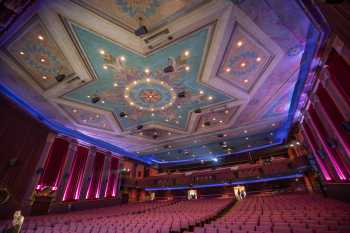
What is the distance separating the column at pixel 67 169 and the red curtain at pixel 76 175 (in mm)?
315

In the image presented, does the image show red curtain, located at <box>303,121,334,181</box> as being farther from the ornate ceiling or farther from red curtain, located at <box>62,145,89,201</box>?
red curtain, located at <box>62,145,89,201</box>

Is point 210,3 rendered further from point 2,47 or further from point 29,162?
point 29,162

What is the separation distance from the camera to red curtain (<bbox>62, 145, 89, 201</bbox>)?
11469 millimetres

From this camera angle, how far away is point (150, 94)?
8.55 metres

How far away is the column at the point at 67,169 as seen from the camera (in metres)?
10.8

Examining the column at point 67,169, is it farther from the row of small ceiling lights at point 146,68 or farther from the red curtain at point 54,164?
the row of small ceiling lights at point 146,68

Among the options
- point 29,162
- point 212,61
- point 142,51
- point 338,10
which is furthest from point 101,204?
point 338,10

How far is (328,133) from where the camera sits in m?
7.33

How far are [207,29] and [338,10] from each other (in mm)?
3122

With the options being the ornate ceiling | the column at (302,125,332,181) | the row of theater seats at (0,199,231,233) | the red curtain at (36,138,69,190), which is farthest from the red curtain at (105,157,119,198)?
the column at (302,125,332,181)

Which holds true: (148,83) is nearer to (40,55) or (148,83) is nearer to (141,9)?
(141,9)

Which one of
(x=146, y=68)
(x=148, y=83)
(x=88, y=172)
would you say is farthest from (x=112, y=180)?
(x=146, y=68)

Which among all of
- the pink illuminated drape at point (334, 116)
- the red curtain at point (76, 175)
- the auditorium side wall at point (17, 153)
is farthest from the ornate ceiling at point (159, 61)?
the red curtain at point (76, 175)

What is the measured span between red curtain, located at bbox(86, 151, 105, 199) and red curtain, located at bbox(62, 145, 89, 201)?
1049mm
